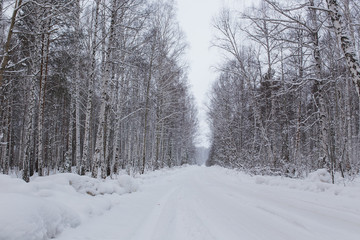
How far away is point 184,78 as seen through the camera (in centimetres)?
2634

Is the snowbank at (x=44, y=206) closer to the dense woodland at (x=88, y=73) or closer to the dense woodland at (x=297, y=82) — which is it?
the dense woodland at (x=88, y=73)

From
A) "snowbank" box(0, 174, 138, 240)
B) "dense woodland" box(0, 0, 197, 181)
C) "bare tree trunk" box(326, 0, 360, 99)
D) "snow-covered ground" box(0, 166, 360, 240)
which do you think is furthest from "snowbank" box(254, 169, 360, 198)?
"dense woodland" box(0, 0, 197, 181)

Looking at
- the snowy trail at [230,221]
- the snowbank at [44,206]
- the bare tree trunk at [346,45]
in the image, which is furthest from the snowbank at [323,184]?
the snowbank at [44,206]

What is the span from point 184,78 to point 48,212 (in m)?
23.9

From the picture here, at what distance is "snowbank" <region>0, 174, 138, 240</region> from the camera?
8.73 feet

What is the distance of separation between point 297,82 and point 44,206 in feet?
37.0

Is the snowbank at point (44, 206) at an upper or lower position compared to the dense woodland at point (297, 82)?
lower

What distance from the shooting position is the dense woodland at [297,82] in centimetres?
956

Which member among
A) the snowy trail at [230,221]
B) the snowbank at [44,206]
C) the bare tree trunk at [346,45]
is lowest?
the snowy trail at [230,221]

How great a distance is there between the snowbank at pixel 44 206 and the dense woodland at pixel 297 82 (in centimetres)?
828

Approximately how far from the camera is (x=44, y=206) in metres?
3.27

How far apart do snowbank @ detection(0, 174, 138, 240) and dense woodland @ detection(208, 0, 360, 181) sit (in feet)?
27.1

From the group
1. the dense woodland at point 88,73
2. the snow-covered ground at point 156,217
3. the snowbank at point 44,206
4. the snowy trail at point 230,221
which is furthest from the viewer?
the dense woodland at point 88,73

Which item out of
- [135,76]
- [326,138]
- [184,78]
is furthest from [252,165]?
[184,78]
